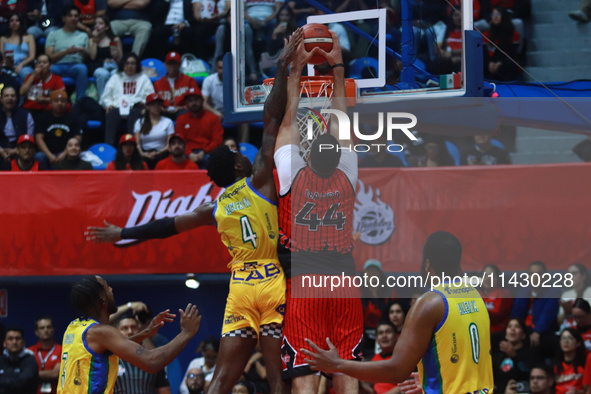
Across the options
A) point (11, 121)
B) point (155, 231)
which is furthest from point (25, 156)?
point (155, 231)

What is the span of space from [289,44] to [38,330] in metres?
5.33

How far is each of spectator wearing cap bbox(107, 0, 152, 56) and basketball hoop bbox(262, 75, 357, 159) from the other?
7524 millimetres

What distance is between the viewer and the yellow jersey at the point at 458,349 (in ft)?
17.9

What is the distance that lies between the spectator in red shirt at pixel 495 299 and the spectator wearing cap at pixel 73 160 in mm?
5305

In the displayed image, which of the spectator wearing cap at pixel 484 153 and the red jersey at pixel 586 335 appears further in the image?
the spectator wearing cap at pixel 484 153

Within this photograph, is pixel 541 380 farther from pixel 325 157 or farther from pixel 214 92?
pixel 214 92

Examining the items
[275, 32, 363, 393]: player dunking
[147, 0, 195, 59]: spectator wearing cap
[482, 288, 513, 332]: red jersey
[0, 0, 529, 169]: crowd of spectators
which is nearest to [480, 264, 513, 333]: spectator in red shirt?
[482, 288, 513, 332]: red jersey

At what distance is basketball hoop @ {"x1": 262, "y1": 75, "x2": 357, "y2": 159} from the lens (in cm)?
693

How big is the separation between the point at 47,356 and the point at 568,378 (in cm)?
574

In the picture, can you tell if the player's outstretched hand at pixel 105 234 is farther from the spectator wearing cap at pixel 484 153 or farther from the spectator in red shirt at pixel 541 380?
the spectator wearing cap at pixel 484 153

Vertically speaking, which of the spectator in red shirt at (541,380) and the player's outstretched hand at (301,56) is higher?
the player's outstretched hand at (301,56)

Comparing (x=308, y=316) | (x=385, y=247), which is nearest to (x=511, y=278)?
(x=385, y=247)

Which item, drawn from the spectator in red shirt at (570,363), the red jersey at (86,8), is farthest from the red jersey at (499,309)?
the red jersey at (86,8)

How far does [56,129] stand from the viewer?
12.7m
